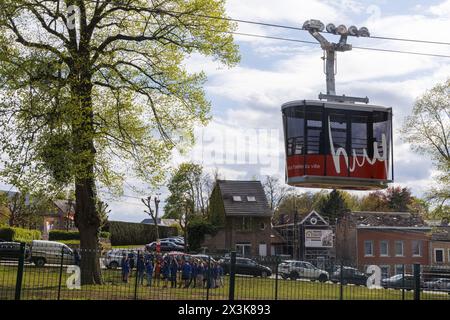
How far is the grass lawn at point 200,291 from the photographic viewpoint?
21.4 meters

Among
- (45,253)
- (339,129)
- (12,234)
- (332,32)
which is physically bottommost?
(45,253)

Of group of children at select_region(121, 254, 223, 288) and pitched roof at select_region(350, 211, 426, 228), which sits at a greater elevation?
pitched roof at select_region(350, 211, 426, 228)

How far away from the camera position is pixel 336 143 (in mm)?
21125

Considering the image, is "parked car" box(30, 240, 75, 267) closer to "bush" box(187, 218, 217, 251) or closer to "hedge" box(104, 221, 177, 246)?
"bush" box(187, 218, 217, 251)

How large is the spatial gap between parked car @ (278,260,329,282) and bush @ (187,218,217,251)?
34.9m

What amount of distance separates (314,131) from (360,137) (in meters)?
1.67

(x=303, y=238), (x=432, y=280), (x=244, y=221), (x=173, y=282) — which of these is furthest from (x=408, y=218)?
(x=173, y=282)

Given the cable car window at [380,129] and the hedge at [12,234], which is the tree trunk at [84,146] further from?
the hedge at [12,234]

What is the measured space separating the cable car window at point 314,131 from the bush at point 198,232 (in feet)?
151

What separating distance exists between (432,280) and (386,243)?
4289cm

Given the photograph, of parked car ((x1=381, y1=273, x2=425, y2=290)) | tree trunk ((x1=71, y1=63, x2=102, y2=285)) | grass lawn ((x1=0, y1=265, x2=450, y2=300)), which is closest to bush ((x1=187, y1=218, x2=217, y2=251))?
tree trunk ((x1=71, y1=63, x2=102, y2=285))

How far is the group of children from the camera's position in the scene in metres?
24.8

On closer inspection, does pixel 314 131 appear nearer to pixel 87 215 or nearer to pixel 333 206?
pixel 87 215

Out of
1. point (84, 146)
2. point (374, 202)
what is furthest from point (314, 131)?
point (374, 202)
